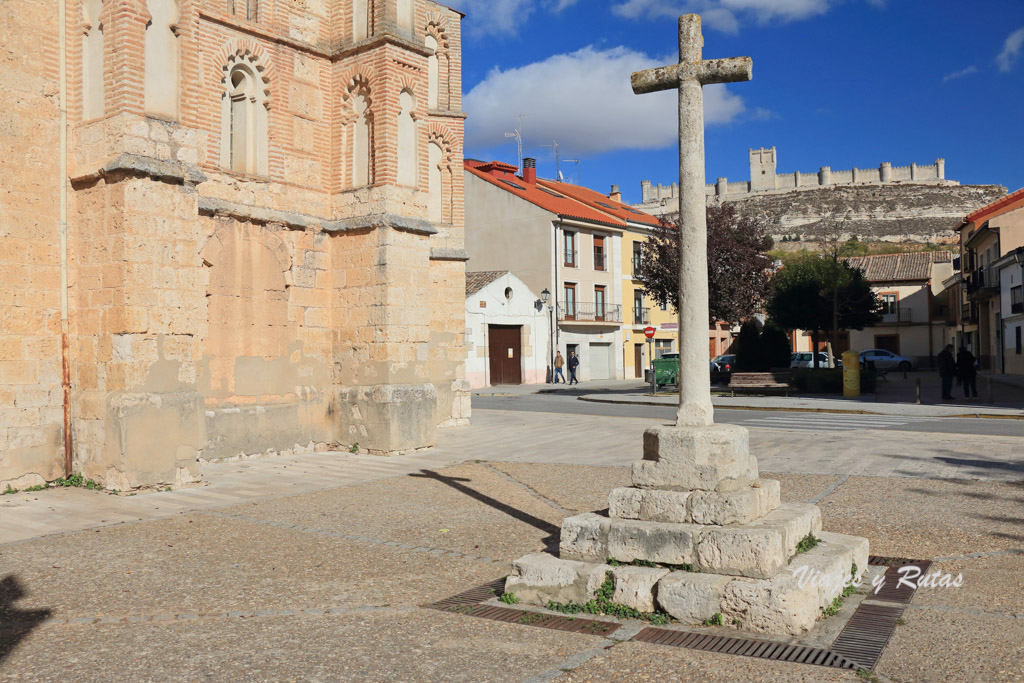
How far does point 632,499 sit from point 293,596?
2.23 meters

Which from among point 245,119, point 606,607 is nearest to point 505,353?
point 245,119

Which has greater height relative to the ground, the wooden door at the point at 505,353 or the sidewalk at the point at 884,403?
Result: the wooden door at the point at 505,353

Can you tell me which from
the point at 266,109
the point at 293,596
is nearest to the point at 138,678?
the point at 293,596

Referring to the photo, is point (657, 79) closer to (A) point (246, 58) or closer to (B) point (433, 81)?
(A) point (246, 58)

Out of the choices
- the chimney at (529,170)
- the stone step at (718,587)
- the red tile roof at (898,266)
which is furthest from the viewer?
the red tile roof at (898,266)

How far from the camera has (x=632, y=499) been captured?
16.4 ft

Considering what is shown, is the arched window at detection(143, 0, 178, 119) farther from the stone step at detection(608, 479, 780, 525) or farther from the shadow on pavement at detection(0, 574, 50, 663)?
the stone step at detection(608, 479, 780, 525)

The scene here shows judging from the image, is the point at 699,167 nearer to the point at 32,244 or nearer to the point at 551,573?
the point at 551,573

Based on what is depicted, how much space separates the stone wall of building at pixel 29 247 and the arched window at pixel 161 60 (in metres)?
1.16

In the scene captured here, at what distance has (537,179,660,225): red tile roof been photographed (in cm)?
4416

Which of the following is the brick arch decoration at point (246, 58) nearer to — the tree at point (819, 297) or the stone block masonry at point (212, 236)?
the stone block masonry at point (212, 236)

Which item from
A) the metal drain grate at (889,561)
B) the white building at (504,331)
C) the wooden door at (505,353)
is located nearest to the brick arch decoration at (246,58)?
the metal drain grate at (889,561)

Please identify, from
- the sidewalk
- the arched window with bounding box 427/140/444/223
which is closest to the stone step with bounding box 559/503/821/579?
the arched window with bounding box 427/140/444/223

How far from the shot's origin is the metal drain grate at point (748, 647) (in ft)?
12.5
